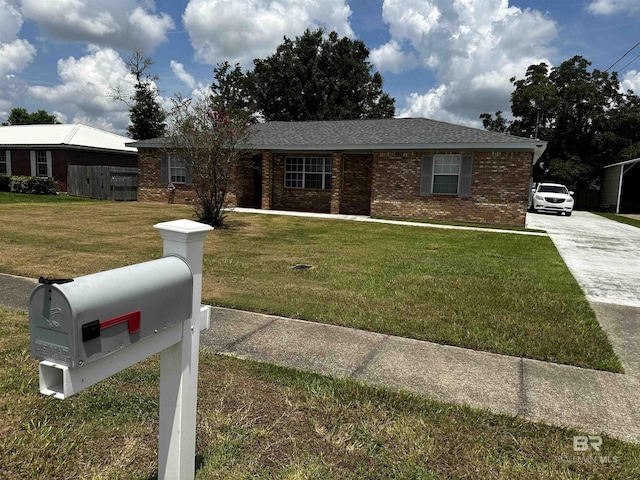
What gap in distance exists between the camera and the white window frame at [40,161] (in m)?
26.9

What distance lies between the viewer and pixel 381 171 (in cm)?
1812

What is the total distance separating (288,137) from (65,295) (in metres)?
19.8

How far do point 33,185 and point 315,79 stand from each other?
25018 millimetres

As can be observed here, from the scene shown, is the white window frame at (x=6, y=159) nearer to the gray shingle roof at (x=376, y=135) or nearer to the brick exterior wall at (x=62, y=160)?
the brick exterior wall at (x=62, y=160)

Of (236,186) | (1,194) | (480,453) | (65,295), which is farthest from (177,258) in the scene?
(1,194)

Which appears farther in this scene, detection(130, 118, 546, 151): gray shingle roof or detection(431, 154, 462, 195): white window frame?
detection(431, 154, 462, 195): white window frame

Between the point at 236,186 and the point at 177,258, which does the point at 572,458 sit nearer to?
the point at 177,258

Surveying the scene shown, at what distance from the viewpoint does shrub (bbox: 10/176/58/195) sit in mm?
24281

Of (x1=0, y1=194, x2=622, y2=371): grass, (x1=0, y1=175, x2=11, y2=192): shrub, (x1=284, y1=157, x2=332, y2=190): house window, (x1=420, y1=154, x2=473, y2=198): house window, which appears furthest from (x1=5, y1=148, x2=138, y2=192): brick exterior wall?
(x1=420, y1=154, x2=473, y2=198): house window

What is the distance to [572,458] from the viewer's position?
8.56 feet

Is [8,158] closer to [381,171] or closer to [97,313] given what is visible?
[381,171]

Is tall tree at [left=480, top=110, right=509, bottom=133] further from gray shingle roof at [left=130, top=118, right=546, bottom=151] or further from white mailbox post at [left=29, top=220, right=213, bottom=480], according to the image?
white mailbox post at [left=29, top=220, right=213, bottom=480]

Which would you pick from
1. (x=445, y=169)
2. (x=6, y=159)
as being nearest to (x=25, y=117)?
(x=6, y=159)

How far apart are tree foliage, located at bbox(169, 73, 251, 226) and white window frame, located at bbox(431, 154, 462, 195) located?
25.2ft
